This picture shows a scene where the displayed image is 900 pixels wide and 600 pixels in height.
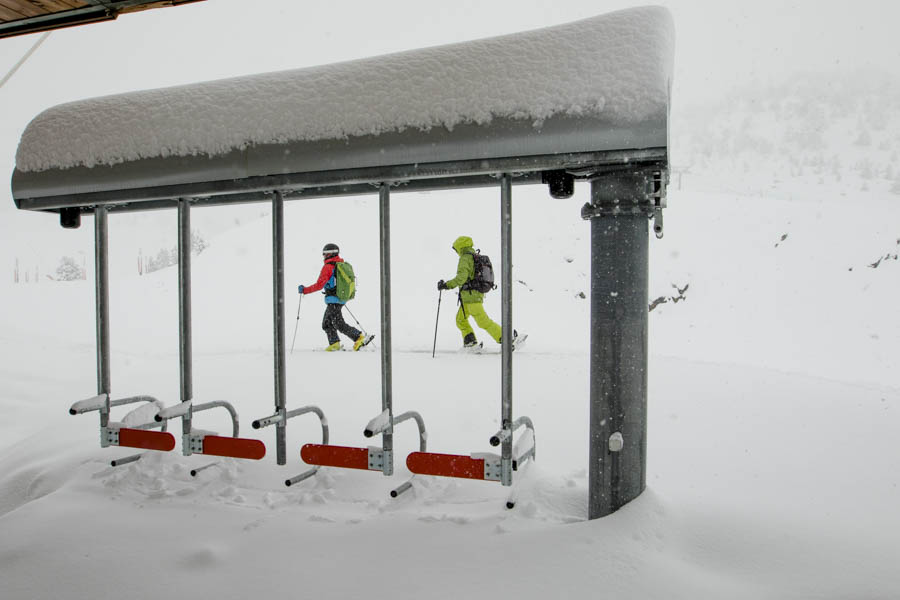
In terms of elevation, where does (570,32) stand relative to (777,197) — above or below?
below

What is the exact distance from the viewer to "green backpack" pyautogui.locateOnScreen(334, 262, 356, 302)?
833 cm

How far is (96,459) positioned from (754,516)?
3060 mm

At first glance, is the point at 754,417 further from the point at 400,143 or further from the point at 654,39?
the point at 400,143

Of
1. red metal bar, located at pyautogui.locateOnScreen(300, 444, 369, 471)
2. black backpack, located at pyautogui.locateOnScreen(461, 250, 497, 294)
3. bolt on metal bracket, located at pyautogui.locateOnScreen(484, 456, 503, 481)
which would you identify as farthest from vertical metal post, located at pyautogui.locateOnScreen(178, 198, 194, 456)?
black backpack, located at pyautogui.locateOnScreen(461, 250, 497, 294)

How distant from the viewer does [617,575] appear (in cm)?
172

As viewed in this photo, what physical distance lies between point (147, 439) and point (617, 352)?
7.01 ft

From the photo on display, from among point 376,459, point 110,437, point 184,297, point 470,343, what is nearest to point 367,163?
point 376,459

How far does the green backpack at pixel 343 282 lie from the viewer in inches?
328

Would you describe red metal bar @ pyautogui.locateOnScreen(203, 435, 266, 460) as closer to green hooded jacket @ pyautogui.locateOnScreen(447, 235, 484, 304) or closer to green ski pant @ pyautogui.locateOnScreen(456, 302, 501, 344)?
green hooded jacket @ pyautogui.locateOnScreen(447, 235, 484, 304)

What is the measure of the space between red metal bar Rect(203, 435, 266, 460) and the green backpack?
5829mm

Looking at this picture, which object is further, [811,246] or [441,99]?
[811,246]

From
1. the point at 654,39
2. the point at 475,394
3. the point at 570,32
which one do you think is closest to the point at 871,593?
the point at 654,39

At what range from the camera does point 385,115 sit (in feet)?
6.70

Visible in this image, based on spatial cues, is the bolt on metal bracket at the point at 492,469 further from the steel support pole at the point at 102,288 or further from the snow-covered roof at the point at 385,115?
the steel support pole at the point at 102,288
